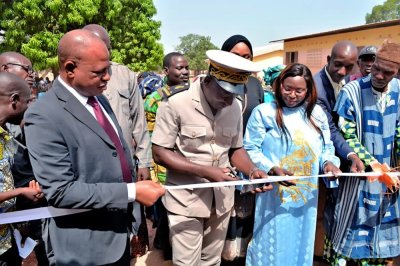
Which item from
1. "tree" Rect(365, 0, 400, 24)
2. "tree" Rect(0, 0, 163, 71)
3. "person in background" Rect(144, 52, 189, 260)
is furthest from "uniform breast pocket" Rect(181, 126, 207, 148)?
"tree" Rect(365, 0, 400, 24)

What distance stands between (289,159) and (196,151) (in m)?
0.77

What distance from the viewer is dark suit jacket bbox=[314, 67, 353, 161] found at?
2.86 m

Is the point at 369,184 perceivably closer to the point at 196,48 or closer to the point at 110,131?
the point at 110,131

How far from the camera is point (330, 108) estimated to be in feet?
10.2

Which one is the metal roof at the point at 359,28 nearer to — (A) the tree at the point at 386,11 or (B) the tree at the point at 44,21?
(B) the tree at the point at 44,21

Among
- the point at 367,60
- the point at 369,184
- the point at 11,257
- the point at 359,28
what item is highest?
the point at 359,28

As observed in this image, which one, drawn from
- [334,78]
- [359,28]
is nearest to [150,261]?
[334,78]

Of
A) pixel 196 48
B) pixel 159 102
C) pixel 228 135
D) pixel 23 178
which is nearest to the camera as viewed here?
pixel 23 178

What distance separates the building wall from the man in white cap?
46.3ft

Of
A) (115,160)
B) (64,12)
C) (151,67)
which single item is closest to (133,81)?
(115,160)

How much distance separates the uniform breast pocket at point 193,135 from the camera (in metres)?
2.38

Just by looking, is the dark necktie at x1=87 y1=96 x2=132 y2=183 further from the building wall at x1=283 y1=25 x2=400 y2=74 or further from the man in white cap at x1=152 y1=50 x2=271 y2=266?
the building wall at x1=283 y1=25 x2=400 y2=74

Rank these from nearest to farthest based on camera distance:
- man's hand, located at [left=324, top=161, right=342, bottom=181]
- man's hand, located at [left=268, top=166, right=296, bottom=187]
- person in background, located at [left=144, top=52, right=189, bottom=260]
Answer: man's hand, located at [left=268, top=166, right=296, bottom=187] < man's hand, located at [left=324, top=161, right=342, bottom=181] < person in background, located at [left=144, top=52, right=189, bottom=260]

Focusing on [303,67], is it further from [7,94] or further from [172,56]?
[172,56]
